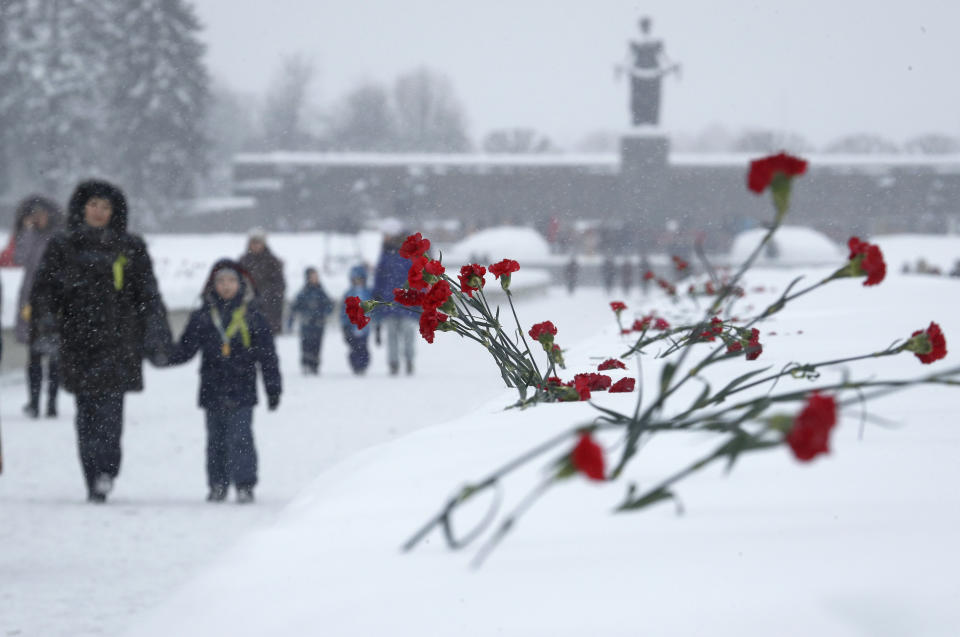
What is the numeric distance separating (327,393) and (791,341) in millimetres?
5899

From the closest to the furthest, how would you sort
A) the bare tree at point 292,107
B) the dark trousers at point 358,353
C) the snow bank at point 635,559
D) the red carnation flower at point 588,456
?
the red carnation flower at point 588,456 < the snow bank at point 635,559 < the dark trousers at point 358,353 < the bare tree at point 292,107

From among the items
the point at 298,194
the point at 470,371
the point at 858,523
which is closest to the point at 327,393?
the point at 470,371

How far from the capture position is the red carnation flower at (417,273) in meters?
2.58

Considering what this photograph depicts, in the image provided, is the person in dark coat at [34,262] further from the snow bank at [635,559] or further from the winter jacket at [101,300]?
the snow bank at [635,559]

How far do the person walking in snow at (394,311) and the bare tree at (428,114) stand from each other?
6571 centimetres

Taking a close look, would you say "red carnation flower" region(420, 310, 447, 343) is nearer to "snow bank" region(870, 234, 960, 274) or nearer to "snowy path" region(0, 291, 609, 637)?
"snowy path" region(0, 291, 609, 637)

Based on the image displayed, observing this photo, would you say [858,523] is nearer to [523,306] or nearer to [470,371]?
[470,371]

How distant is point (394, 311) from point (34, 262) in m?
3.26

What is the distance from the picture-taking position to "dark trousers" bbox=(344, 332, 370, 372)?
35.4 feet

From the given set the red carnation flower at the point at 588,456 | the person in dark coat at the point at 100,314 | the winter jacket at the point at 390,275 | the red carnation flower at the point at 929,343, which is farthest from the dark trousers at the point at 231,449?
the winter jacket at the point at 390,275

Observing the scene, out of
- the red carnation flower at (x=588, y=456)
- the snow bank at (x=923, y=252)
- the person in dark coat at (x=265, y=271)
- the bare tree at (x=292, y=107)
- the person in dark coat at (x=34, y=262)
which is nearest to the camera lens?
the red carnation flower at (x=588, y=456)

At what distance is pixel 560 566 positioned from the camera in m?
1.37

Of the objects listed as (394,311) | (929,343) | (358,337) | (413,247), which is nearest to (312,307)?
(358,337)

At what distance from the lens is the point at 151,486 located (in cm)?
573
